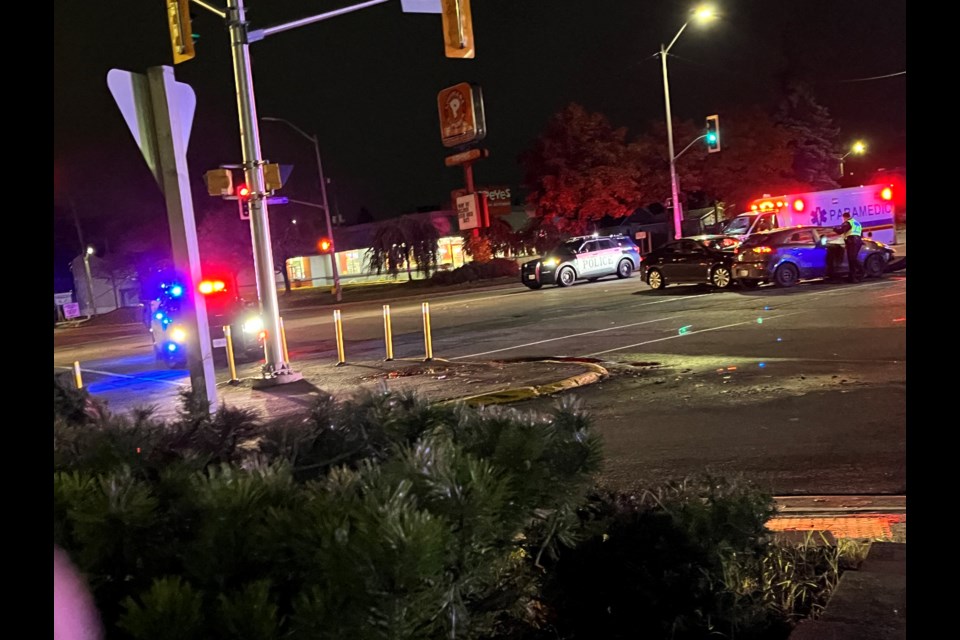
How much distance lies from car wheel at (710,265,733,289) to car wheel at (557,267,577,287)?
9.27 metres

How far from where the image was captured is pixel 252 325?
663 inches

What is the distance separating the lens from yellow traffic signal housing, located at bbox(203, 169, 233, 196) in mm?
12445

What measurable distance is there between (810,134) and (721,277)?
53073 millimetres

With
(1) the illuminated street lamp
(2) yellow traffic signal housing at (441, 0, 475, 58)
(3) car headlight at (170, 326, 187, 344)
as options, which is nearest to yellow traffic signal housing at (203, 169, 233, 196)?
(2) yellow traffic signal housing at (441, 0, 475, 58)

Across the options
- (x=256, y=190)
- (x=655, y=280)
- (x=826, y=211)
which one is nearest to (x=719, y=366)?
(x=256, y=190)

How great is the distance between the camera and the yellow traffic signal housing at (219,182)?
12.4 metres

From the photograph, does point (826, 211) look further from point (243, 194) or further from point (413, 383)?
point (243, 194)

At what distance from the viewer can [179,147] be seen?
490 centimetres

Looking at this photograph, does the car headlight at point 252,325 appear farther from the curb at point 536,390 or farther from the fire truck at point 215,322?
the curb at point 536,390

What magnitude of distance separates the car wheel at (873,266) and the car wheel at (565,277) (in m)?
12.3

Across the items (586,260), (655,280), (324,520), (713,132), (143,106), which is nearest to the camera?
(324,520)

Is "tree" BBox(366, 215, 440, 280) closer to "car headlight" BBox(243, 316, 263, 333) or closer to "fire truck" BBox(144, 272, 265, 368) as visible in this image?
"fire truck" BBox(144, 272, 265, 368)

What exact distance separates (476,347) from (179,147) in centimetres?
1086
